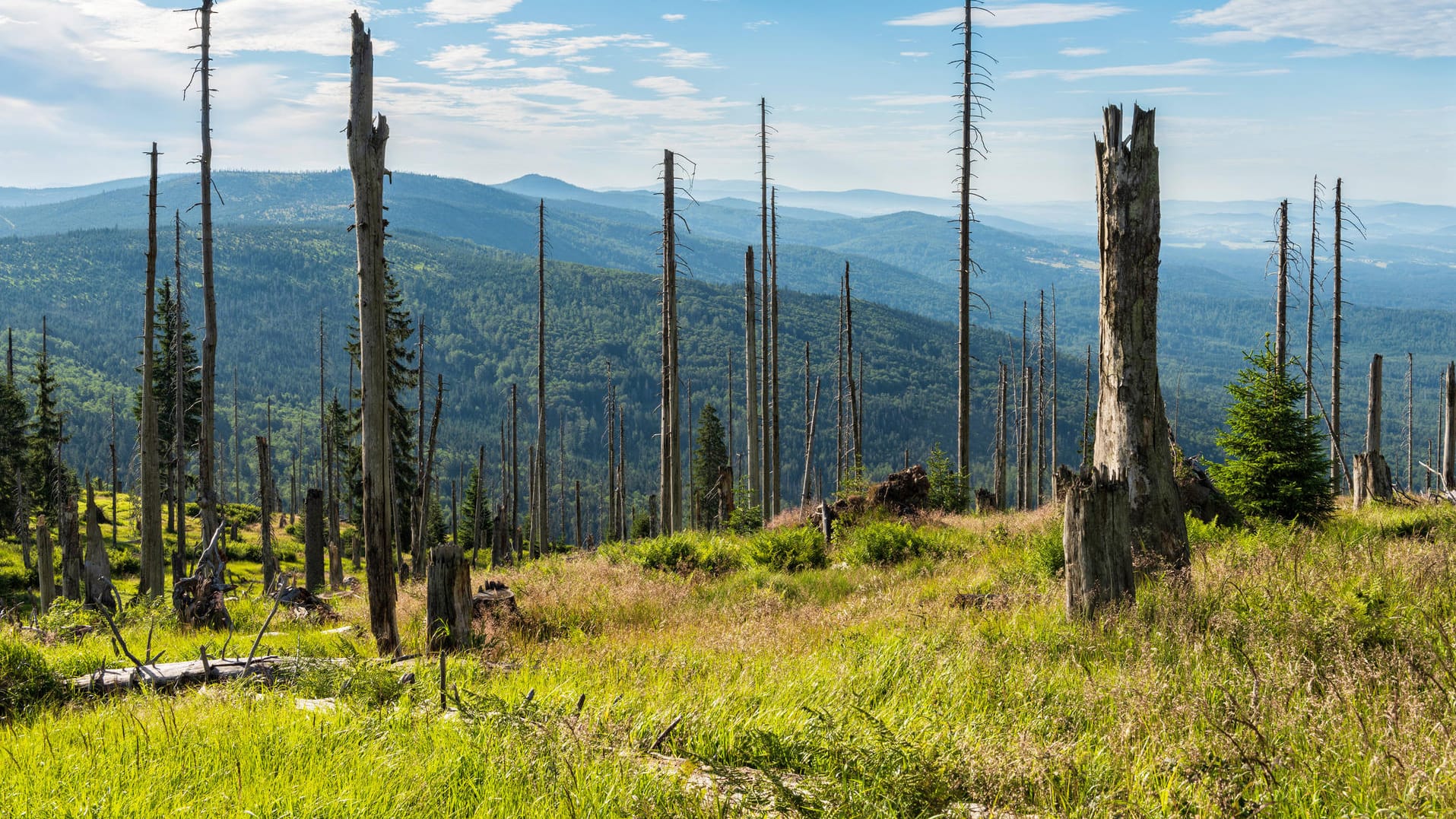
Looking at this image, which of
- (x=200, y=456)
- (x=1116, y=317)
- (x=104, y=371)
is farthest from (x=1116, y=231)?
(x=104, y=371)

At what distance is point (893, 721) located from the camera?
466 centimetres

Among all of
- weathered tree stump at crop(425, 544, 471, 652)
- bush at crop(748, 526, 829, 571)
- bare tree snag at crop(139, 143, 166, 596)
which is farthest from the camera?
bare tree snag at crop(139, 143, 166, 596)

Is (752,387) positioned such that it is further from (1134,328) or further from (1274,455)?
(1134,328)

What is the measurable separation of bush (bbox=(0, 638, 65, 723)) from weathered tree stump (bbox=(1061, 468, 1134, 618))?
7.26 m

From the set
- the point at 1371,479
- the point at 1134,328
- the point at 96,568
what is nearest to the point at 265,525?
the point at 96,568

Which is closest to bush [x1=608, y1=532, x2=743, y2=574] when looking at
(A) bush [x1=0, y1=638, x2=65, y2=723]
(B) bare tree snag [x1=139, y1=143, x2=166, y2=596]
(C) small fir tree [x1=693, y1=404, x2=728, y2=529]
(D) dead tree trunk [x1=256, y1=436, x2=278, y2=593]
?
(A) bush [x1=0, y1=638, x2=65, y2=723]

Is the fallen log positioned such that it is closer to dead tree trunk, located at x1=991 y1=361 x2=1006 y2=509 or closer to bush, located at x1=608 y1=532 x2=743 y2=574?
bush, located at x1=608 y1=532 x2=743 y2=574

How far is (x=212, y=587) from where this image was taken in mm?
10914

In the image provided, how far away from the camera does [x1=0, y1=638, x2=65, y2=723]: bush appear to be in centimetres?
562

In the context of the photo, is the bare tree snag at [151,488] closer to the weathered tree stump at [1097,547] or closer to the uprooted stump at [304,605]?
the uprooted stump at [304,605]

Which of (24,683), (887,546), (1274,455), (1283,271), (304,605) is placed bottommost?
(304,605)

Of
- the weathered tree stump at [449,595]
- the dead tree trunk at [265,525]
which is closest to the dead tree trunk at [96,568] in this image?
the weathered tree stump at [449,595]

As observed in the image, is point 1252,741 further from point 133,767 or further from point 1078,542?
point 133,767

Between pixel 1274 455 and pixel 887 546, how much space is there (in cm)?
513
